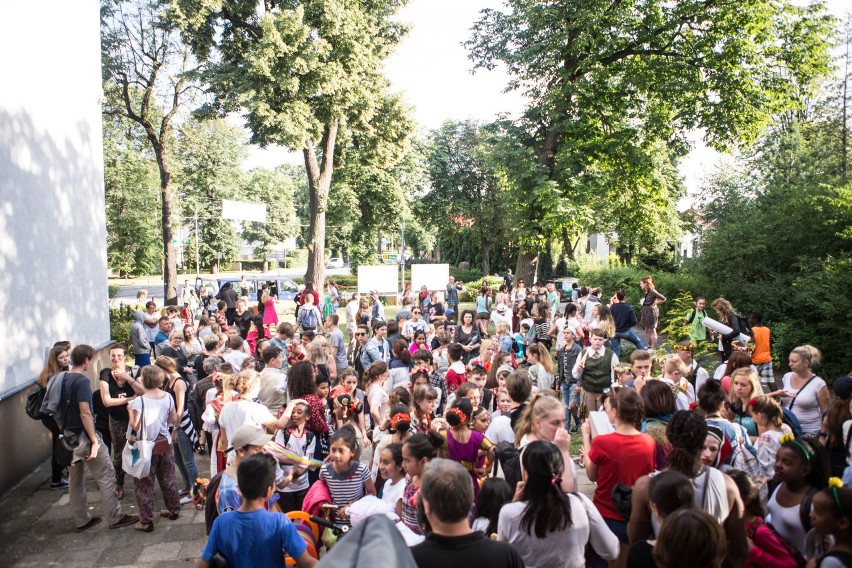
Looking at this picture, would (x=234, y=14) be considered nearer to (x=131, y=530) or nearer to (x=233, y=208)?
(x=233, y=208)

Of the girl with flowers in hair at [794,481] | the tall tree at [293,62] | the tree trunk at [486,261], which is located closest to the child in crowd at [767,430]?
the girl with flowers in hair at [794,481]

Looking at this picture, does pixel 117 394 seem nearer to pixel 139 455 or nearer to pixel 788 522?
pixel 139 455

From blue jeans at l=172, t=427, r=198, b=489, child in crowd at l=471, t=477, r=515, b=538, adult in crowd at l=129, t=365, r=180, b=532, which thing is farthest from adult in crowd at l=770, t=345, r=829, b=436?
blue jeans at l=172, t=427, r=198, b=489

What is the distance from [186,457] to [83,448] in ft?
3.73

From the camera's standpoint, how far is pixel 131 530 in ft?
20.5

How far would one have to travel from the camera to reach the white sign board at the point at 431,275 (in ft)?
77.3

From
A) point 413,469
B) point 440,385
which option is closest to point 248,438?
point 413,469

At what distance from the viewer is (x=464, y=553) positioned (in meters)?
2.64

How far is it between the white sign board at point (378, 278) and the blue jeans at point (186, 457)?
53.6 feet

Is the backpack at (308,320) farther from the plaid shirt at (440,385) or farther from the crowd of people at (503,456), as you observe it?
the plaid shirt at (440,385)

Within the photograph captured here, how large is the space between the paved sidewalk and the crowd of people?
199mm

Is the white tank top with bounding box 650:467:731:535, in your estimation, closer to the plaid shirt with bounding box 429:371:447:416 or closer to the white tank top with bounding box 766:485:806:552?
the white tank top with bounding box 766:485:806:552

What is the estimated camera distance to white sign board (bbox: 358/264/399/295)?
2356 cm

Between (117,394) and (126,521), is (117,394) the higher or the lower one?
the higher one
